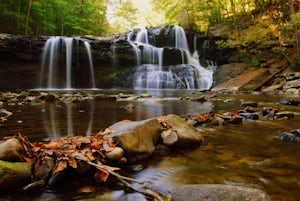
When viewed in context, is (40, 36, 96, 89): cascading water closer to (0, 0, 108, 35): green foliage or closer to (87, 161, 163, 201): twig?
(0, 0, 108, 35): green foliage

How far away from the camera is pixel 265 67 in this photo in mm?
19547

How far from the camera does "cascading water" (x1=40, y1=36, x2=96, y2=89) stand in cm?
2034

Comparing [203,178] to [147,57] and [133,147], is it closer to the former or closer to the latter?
[133,147]

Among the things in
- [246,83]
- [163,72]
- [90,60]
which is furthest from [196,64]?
[90,60]

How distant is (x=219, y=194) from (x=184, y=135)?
1.73 m

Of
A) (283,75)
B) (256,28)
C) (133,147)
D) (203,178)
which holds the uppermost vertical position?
(256,28)

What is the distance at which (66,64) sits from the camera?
21578mm

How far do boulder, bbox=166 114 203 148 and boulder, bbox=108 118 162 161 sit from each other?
0.33 meters

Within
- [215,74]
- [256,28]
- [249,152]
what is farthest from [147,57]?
[249,152]

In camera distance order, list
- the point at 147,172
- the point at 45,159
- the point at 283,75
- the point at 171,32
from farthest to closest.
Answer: the point at 171,32 < the point at 283,75 < the point at 147,172 < the point at 45,159

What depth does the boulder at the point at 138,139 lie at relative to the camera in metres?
2.79

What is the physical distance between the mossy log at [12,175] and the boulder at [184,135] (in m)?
1.88

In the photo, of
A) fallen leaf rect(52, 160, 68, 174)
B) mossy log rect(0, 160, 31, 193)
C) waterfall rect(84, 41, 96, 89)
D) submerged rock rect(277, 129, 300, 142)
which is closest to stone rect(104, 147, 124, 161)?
fallen leaf rect(52, 160, 68, 174)

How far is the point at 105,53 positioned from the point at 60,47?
12.1 feet
